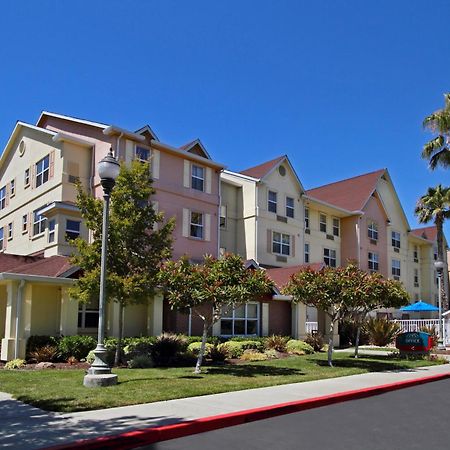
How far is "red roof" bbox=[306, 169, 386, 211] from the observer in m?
41.9

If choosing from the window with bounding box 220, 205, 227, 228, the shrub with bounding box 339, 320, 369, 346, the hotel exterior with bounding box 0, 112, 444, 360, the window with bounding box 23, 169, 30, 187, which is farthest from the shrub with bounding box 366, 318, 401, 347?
the window with bounding box 23, 169, 30, 187

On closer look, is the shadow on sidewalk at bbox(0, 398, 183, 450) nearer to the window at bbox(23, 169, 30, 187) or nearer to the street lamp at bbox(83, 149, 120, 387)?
the street lamp at bbox(83, 149, 120, 387)

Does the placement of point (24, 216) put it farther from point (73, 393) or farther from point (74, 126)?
point (73, 393)

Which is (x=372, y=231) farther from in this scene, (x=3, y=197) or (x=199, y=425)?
(x=199, y=425)

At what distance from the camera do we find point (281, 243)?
115 ft

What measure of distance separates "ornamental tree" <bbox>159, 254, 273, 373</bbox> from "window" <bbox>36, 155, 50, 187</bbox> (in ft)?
48.1

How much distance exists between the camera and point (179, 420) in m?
8.48

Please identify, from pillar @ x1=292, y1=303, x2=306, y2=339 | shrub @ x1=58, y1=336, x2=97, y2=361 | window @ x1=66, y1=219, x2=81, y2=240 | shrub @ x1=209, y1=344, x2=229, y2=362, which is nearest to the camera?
shrub @ x1=58, y1=336, x2=97, y2=361

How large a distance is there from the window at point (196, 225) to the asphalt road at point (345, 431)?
60.5ft

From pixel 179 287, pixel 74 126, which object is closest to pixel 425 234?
pixel 74 126

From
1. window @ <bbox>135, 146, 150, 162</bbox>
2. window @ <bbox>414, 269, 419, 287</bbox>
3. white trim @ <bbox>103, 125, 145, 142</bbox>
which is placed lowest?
window @ <bbox>414, 269, 419, 287</bbox>

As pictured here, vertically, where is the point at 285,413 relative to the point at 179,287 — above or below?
below

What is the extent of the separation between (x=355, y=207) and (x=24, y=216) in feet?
78.7

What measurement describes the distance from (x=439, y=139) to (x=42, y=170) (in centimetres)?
2529
